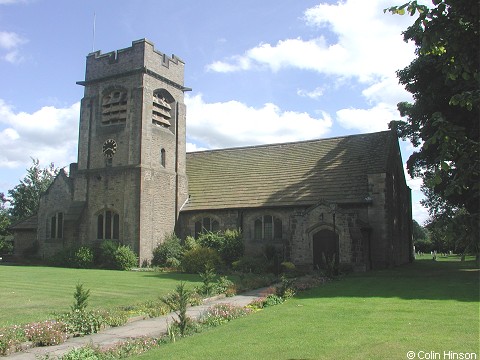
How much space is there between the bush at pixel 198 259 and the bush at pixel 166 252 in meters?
2.36

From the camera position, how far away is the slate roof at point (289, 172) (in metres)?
28.8

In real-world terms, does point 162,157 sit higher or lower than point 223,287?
higher

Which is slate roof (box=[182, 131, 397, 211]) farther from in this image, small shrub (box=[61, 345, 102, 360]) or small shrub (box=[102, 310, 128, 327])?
small shrub (box=[61, 345, 102, 360])

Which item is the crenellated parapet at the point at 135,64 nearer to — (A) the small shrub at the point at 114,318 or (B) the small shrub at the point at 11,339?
(A) the small shrub at the point at 114,318

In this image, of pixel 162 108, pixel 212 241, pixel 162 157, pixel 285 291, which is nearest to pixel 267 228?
pixel 212 241

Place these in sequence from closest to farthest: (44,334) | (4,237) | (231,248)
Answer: (44,334)
(231,248)
(4,237)

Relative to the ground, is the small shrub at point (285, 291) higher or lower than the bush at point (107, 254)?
lower

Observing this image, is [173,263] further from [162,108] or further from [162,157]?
[162,108]

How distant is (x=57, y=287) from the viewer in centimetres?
1828

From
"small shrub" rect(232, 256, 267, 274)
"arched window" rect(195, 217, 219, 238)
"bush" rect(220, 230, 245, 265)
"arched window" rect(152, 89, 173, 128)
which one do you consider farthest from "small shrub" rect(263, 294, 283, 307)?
"arched window" rect(152, 89, 173, 128)

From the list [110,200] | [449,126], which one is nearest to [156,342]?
[449,126]

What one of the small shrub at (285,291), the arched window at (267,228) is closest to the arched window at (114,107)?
the arched window at (267,228)

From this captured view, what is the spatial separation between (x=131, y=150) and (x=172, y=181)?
12.7ft

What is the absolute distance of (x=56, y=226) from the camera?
33.4 m
